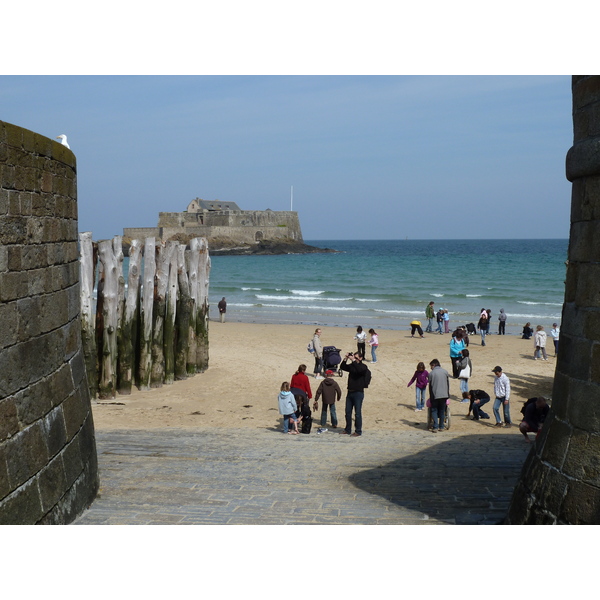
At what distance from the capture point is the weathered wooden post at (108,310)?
41.9 ft

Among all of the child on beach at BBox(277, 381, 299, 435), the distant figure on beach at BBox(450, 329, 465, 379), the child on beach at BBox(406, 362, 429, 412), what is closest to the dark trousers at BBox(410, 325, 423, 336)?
the distant figure on beach at BBox(450, 329, 465, 379)

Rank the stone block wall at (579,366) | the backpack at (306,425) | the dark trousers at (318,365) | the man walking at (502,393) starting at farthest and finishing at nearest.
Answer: the dark trousers at (318,365) < the man walking at (502,393) < the backpack at (306,425) < the stone block wall at (579,366)

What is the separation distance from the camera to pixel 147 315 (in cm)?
1380

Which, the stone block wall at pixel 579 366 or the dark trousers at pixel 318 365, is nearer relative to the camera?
the stone block wall at pixel 579 366

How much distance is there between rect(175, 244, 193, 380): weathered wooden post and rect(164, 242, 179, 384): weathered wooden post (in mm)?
252

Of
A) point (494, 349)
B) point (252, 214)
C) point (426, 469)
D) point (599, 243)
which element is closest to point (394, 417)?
point (426, 469)

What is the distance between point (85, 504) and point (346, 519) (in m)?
2.36

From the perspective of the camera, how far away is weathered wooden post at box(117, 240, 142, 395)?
13398 mm

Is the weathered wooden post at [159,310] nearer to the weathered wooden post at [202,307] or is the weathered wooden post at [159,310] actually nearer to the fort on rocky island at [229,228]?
the weathered wooden post at [202,307]

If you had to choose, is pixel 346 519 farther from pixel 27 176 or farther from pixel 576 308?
pixel 27 176

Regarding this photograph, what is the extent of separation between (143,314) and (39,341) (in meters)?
8.35

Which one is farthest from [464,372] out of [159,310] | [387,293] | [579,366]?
[387,293]

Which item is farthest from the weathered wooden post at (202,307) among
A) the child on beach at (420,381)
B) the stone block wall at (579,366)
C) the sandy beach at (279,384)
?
the stone block wall at (579,366)

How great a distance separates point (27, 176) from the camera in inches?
207
